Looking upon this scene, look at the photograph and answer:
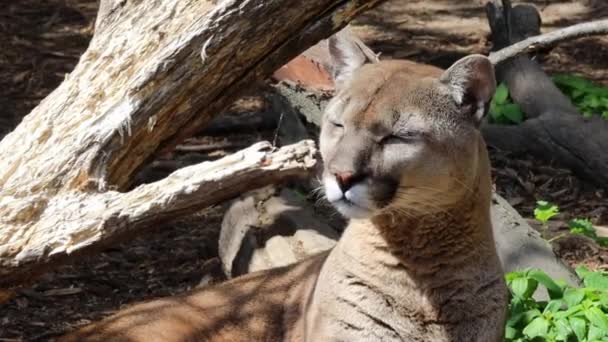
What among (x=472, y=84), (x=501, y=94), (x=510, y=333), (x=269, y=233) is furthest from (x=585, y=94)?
(x=472, y=84)

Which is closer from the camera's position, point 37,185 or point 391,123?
point 391,123

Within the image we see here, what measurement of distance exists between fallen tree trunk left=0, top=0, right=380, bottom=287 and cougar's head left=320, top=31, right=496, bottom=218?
0.75 m

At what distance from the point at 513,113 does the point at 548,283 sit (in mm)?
3489

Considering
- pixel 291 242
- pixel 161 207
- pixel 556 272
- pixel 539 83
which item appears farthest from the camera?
pixel 539 83

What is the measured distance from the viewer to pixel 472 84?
4.43 metres

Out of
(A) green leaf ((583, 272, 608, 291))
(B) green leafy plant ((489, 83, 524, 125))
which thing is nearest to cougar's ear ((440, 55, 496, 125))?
(A) green leaf ((583, 272, 608, 291))

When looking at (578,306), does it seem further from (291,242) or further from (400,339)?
(291,242)

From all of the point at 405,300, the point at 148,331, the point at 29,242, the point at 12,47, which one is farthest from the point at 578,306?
the point at 12,47

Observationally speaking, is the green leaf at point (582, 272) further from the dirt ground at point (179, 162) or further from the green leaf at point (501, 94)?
the green leaf at point (501, 94)

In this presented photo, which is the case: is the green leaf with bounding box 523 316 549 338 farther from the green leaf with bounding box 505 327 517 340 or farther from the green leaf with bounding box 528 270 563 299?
the green leaf with bounding box 528 270 563 299

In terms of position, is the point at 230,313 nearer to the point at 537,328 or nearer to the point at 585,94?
the point at 537,328

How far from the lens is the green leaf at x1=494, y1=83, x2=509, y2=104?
29.3 feet

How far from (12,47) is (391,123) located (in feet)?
23.0

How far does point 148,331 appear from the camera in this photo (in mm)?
4918
